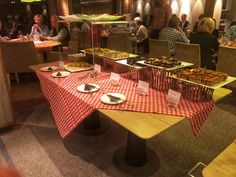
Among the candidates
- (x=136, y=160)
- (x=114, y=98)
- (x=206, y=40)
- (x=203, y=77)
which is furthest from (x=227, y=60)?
(x=114, y=98)

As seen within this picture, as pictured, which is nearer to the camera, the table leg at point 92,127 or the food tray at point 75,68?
the food tray at point 75,68

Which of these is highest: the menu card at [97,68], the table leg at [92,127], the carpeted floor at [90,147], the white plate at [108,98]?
the menu card at [97,68]

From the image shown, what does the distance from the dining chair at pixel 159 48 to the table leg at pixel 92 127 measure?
157cm

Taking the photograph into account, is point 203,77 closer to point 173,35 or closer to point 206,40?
point 206,40

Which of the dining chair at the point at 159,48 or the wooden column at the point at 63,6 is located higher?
the wooden column at the point at 63,6

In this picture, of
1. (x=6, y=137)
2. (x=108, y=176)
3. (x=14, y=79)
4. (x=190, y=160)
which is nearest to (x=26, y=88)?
(x=14, y=79)

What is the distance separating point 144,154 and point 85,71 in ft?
3.26

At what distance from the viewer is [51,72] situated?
6.88 feet

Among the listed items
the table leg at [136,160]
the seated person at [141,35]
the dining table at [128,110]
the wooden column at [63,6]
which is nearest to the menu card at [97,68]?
the dining table at [128,110]

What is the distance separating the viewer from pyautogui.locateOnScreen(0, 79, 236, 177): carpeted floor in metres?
1.78

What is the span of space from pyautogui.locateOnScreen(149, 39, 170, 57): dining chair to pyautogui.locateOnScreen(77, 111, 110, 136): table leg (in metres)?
1.57

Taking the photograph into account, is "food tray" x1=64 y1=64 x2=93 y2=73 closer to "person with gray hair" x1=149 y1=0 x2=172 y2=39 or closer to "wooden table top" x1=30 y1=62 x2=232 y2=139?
"wooden table top" x1=30 y1=62 x2=232 y2=139

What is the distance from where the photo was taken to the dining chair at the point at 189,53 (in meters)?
2.82

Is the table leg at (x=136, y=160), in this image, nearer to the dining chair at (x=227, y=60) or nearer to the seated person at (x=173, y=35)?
the dining chair at (x=227, y=60)
